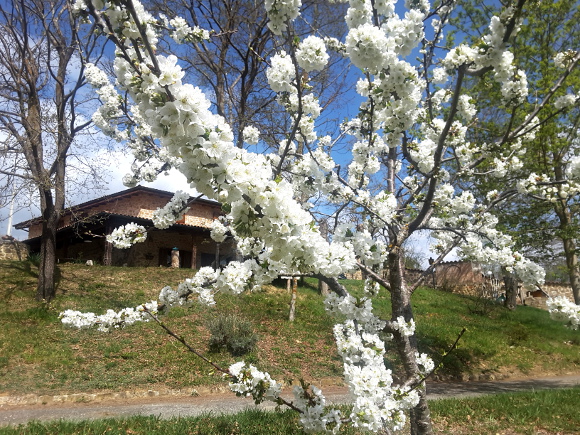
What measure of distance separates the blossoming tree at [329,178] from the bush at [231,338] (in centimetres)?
459

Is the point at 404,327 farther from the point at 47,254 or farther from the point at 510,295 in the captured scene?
the point at 510,295

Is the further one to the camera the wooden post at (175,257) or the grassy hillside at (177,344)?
the wooden post at (175,257)

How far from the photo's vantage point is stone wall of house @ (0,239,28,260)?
15.5 metres

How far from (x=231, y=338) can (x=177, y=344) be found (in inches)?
51.2

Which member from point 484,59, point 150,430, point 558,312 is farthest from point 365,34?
point 150,430

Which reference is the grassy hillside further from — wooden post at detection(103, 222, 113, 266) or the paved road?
wooden post at detection(103, 222, 113, 266)

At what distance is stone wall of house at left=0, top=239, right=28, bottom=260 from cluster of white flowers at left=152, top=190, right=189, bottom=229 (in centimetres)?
1554

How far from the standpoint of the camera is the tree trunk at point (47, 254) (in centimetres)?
1004

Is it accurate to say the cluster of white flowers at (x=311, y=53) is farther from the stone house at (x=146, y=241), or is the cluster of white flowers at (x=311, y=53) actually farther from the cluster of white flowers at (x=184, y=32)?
the stone house at (x=146, y=241)

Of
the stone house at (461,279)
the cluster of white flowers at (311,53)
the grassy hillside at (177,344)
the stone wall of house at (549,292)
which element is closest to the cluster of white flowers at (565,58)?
the cluster of white flowers at (311,53)

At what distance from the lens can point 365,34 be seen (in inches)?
114

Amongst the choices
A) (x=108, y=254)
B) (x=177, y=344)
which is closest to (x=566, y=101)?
(x=177, y=344)

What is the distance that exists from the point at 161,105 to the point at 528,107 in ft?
32.9

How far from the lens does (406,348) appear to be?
3.29 meters
